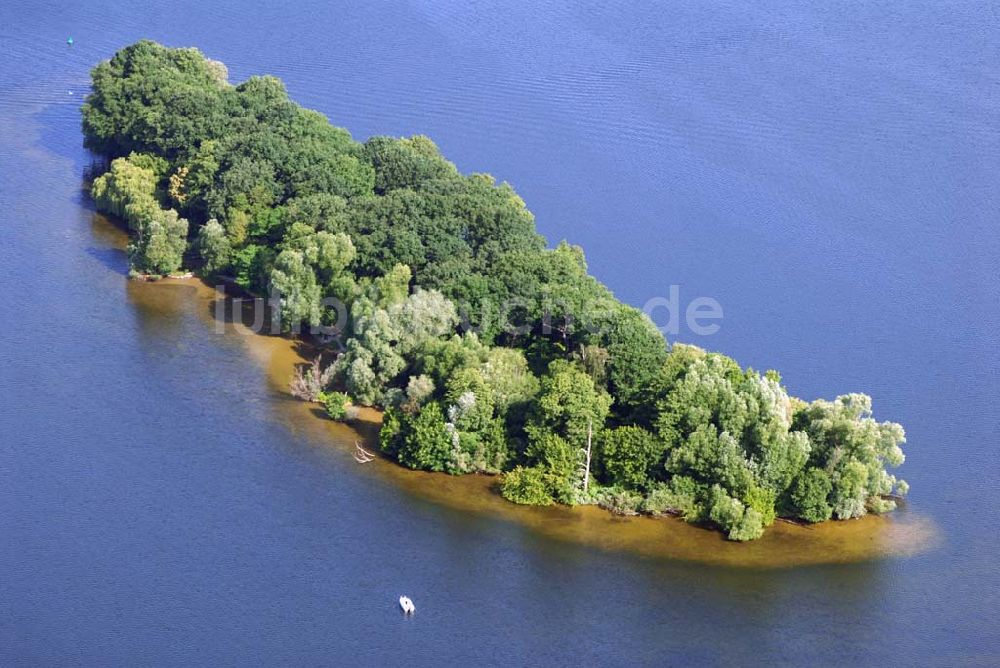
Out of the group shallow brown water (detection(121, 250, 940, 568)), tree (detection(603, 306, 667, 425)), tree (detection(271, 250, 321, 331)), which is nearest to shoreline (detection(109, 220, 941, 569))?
shallow brown water (detection(121, 250, 940, 568))

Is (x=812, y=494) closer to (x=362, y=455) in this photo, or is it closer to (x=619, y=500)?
(x=619, y=500)

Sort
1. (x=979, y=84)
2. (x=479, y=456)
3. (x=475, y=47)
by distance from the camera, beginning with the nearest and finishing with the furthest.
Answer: (x=479, y=456), (x=979, y=84), (x=475, y=47)

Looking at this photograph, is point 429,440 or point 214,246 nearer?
point 429,440

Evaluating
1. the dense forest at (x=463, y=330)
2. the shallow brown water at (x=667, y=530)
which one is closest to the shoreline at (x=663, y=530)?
the shallow brown water at (x=667, y=530)

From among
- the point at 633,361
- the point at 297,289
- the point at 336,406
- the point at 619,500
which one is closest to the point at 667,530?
the point at 619,500

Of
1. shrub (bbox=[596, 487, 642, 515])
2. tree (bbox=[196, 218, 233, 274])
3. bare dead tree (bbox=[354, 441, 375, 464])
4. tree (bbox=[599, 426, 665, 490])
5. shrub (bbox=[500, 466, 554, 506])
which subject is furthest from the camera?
tree (bbox=[196, 218, 233, 274])

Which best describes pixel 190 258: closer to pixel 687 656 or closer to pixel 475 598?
pixel 475 598

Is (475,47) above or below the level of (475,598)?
above

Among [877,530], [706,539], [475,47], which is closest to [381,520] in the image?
[706,539]

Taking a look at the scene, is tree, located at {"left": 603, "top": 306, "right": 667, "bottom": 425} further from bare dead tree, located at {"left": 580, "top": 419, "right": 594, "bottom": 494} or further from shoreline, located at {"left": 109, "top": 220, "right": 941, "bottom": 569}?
shoreline, located at {"left": 109, "top": 220, "right": 941, "bottom": 569}
